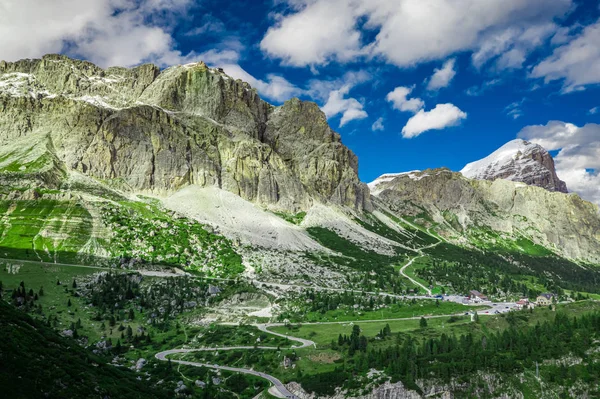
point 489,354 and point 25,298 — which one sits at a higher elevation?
point 25,298

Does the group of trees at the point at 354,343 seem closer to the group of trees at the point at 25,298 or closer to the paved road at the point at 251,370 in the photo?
the paved road at the point at 251,370

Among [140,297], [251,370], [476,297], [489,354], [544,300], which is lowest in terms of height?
[251,370]

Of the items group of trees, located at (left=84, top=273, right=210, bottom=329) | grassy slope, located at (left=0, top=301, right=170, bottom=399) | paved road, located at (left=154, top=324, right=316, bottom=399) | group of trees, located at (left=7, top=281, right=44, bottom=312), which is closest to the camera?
grassy slope, located at (left=0, top=301, right=170, bottom=399)

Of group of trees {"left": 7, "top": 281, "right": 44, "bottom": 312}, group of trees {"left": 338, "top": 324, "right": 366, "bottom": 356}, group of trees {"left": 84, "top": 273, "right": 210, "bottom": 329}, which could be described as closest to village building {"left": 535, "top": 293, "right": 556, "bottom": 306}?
group of trees {"left": 338, "top": 324, "right": 366, "bottom": 356}

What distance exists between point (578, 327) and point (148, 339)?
108 meters

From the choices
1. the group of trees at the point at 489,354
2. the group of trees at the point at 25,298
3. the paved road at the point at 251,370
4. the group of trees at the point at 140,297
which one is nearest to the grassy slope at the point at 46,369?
the paved road at the point at 251,370

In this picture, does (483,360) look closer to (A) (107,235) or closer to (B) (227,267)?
(B) (227,267)

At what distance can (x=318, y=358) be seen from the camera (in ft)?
321

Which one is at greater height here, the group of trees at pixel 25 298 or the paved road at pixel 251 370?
the group of trees at pixel 25 298

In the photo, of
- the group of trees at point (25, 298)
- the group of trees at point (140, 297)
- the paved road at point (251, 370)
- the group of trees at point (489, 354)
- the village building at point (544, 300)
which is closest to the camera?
the group of trees at point (489, 354)

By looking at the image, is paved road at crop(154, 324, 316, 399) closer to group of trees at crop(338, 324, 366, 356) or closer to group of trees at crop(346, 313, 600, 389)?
group of trees at crop(338, 324, 366, 356)

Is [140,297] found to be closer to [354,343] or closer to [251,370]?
[251,370]

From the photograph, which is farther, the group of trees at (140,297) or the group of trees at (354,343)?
the group of trees at (140,297)

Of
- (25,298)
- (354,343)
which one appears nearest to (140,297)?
(25,298)
